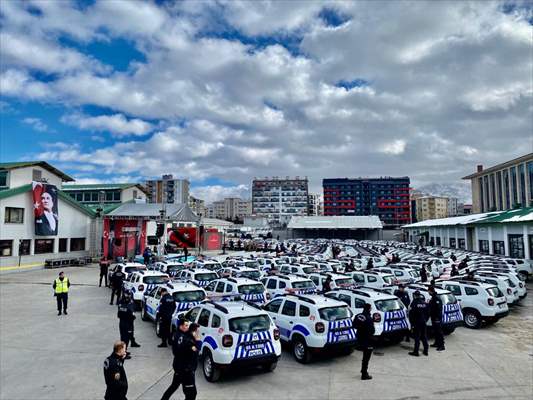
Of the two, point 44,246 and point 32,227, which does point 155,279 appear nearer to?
point 32,227

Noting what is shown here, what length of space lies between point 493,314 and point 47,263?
3582cm

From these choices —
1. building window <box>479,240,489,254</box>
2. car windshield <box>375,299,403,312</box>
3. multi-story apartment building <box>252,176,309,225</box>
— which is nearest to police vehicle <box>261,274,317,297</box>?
car windshield <box>375,299,403,312</box>

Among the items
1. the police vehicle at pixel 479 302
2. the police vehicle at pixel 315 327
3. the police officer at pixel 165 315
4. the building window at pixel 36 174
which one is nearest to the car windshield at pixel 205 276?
the police officer at pixel 165 315

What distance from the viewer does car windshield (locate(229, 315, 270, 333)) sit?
863 cm

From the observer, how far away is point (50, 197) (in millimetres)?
36188

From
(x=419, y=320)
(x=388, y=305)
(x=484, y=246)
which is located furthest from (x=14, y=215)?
(x=484, y=246)

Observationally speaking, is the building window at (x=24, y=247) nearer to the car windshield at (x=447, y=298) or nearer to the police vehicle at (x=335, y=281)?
the police vehicle at (x=335, y=281)

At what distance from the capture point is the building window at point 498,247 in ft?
124

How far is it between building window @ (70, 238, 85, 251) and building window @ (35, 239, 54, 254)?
2623 millimetres

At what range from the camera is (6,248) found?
32781 mm

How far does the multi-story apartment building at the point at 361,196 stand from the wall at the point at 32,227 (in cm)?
13818

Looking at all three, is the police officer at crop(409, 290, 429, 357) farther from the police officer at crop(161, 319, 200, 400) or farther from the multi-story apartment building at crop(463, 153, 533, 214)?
the multi-story apartment building at crop(463, 153, 533, 214)

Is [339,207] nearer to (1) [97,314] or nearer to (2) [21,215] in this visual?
(2) [21,215]

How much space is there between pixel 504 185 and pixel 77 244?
79.5 m
